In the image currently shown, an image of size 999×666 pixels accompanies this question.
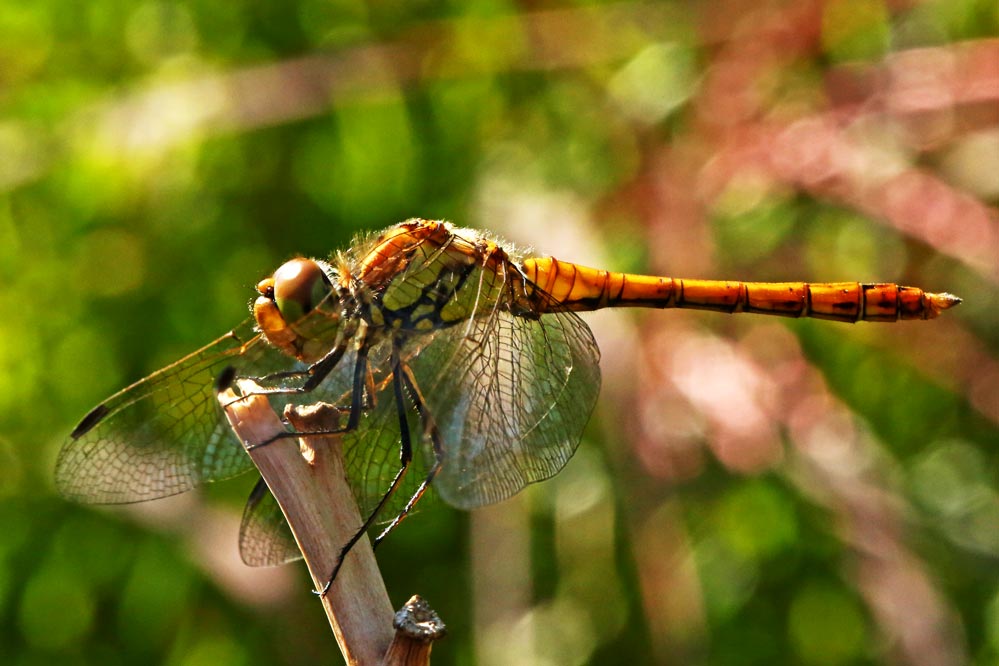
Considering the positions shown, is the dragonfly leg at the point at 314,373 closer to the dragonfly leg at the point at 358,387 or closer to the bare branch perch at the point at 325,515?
the dragonfly leg at the point at 358,387

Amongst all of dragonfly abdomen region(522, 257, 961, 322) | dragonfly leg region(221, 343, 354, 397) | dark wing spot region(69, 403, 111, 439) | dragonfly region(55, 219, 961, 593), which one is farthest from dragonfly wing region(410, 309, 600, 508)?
→ dark wing spot region(69, 403, 111, 439)

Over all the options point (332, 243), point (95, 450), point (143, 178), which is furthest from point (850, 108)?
point (95, 450)

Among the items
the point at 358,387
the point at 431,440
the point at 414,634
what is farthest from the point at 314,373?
the point at 414,634

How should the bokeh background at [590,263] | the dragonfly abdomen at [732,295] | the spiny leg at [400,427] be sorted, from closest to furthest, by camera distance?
the spiny leg at [400,427] → the dragonfly abdomen at [732,295] → the bokeh background at [590,263]

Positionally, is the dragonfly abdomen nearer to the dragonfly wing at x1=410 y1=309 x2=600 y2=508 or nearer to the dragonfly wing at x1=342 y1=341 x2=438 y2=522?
the dragonfly wing at x1=410 y1=309 x2=600 y2=508

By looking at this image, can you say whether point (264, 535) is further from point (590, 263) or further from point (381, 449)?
point (590, 263)

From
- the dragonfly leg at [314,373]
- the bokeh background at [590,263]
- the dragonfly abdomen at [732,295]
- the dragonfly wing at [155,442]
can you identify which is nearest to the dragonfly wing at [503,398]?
the dragonfly leg at [314,373]
